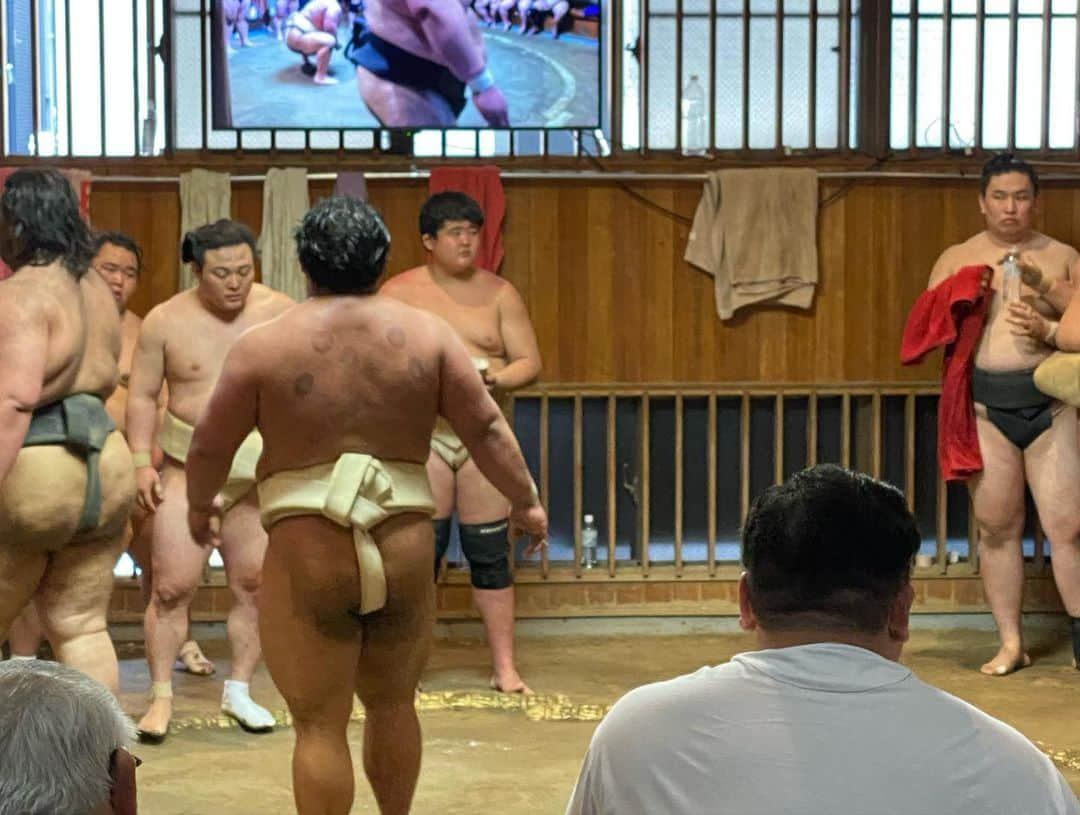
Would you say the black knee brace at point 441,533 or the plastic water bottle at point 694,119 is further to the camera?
the plastic water bottle at point 694,119

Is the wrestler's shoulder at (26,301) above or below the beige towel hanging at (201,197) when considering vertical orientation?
below

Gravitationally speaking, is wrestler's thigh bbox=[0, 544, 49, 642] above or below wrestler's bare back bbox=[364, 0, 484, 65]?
below

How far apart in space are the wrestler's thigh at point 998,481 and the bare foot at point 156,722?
8.04 feet

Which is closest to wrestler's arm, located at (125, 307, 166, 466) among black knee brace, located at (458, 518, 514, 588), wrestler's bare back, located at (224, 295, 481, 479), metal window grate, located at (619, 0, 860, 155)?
black knee brace, located at (458, 518, 514, 588)

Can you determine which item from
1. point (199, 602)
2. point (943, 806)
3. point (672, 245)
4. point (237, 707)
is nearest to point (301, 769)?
point (237, 707)

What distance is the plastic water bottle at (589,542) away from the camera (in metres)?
5.93

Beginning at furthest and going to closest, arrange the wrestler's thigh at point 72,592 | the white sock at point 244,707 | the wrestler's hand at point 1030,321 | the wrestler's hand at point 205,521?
the wrestler's hand at point 1030,321, the white sock at point 244,707, the wrestler's thigh at point 72,592, the wrestler's hand at point 205,521

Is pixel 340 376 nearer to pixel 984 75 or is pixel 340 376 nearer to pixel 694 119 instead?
pixel 694 119

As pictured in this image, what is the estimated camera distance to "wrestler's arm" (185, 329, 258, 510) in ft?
10.1

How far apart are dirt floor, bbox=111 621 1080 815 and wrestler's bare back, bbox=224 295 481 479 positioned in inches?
42.7

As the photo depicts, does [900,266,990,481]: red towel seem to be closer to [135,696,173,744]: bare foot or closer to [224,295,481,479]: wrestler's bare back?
[135,696,173,744]: bare foot

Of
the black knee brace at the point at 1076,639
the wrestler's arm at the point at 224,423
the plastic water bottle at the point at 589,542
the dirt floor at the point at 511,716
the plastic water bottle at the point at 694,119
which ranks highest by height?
the plastic water bottle at the point at 694,119

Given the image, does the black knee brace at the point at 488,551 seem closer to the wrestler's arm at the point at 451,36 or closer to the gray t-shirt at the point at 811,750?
the wrestler's arm at the point at 451,36

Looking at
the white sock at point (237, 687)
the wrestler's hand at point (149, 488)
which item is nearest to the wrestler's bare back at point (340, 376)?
the wrestler's hand at point (149, 488)
